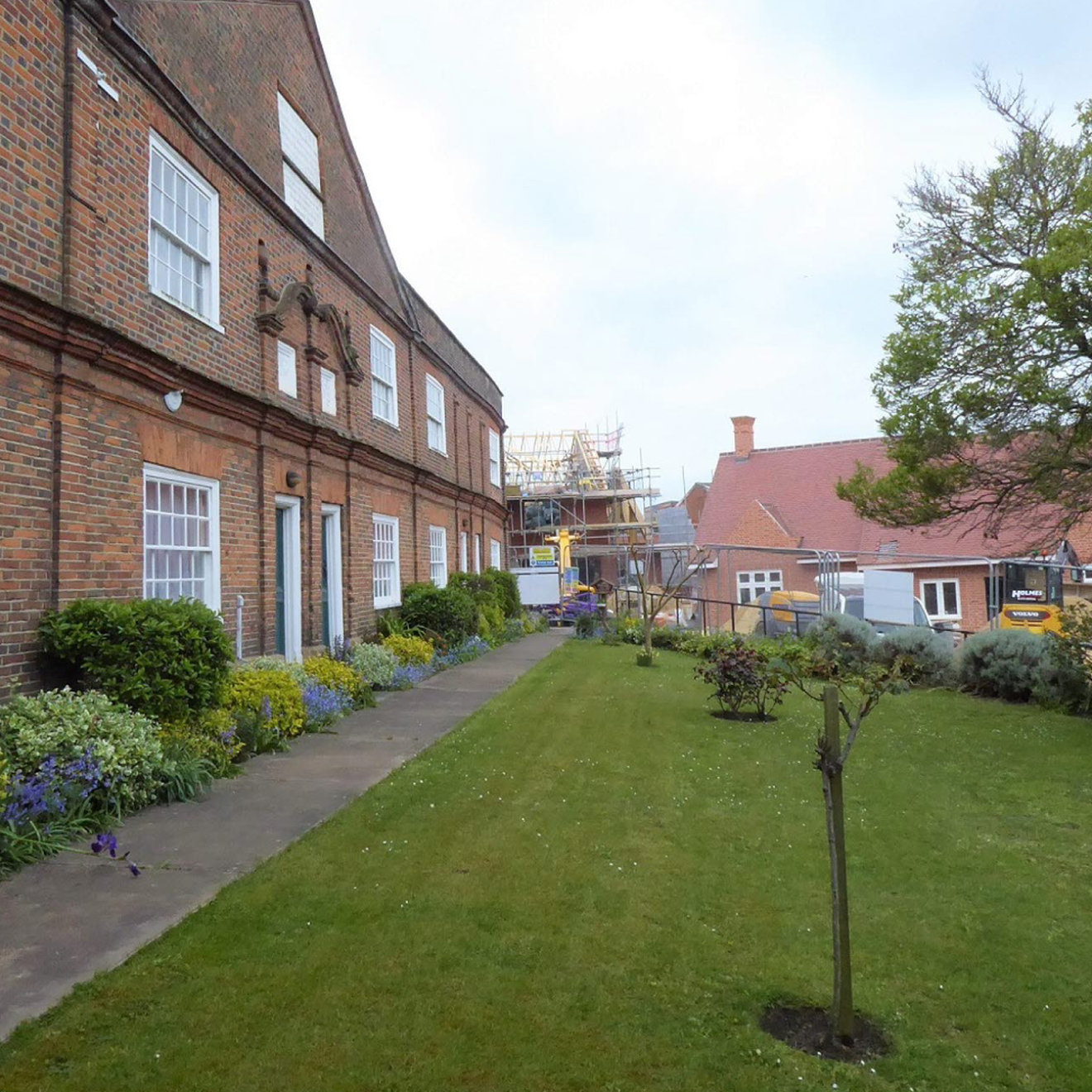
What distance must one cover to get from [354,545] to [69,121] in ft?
23.0

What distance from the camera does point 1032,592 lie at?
24.9 m

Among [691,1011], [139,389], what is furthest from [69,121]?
[691,1011]

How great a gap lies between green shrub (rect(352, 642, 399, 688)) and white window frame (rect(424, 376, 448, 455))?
21.1ft

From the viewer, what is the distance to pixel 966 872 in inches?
194

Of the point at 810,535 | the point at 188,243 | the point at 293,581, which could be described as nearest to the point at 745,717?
the point at 293,581

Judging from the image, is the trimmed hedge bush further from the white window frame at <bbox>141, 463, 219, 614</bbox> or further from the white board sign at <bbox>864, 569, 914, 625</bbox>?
the white board sign at <bbox>864, 569, 914, 625</bbox>

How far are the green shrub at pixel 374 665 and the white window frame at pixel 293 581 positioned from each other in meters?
0.84

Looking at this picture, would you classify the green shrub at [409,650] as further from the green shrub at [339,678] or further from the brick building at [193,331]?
the green shrub at [339,678]

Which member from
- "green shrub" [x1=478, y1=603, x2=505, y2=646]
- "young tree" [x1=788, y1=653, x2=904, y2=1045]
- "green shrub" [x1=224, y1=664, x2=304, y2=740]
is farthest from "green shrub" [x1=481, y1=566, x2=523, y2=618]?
"young tree" [x1=788, y1=653, x2=904, y2=1045]

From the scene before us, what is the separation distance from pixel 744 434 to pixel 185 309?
32.4m

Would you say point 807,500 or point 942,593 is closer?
point 942,593

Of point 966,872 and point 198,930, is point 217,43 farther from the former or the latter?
point 966,872

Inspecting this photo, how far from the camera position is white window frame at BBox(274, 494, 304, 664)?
1085cm

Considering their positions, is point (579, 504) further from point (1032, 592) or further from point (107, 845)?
point (107, 845)
